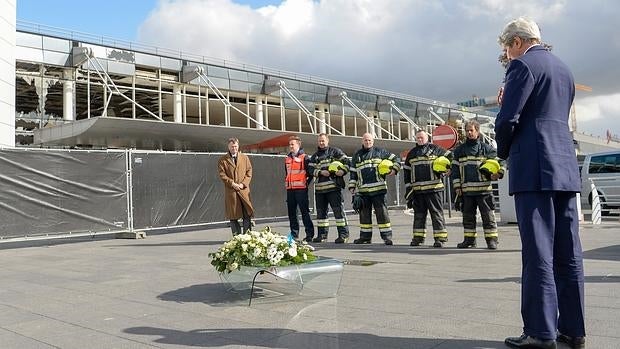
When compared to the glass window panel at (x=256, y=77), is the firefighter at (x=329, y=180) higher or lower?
lower

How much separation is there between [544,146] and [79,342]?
3456mm

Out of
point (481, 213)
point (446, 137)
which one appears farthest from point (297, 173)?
point (446, 137)

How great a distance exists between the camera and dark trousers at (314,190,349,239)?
10359mm

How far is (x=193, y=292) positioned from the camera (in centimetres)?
591

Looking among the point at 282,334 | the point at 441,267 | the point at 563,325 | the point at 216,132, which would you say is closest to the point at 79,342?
the point at 282,334

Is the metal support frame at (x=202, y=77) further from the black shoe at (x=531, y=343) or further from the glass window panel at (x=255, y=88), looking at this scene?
the black shoe at (x=531, y=343)

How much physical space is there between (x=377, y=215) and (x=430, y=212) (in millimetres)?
923

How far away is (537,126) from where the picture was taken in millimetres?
3439

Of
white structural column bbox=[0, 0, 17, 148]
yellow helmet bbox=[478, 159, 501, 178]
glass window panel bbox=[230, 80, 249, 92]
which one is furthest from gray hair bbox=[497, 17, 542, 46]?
glass window panel bbox=[230, 80, 249, 92]

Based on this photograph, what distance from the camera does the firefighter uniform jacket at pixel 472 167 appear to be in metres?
8.73

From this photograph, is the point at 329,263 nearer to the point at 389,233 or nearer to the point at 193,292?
the point at 193,292

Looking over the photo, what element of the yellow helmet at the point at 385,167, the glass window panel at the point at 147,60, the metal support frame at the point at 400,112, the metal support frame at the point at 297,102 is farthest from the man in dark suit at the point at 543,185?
the metal support frame at the point at 400,112

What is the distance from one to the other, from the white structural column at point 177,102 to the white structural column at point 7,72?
1404cm

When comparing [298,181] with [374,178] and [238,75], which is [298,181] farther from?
[238,75]
